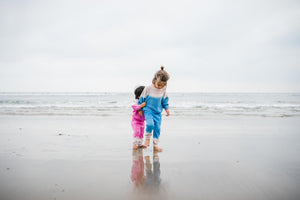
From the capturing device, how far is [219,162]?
2.86 meters

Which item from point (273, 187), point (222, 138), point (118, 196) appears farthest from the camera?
point (222, 138)

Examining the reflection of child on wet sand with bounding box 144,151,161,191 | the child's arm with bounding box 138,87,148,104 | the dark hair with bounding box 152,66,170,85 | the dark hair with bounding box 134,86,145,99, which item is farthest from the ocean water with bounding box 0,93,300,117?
the reflection of child on wet sand with bounding box 144,151,161,191

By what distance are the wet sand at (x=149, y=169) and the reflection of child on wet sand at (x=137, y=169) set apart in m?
0.01

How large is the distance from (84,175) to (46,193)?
49cm

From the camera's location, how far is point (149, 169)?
260 cm

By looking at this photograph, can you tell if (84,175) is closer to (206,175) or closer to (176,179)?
(176,179)

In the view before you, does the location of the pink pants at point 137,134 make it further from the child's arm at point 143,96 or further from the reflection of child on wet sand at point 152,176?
the reflection of child on wet sand at point 152,176

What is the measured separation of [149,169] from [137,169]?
0.51 ft

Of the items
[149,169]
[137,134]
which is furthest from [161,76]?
[149,169]

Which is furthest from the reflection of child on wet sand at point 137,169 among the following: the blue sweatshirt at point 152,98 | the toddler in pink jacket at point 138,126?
the blue sweatshirt at point 152,98

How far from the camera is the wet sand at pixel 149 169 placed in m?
1.96

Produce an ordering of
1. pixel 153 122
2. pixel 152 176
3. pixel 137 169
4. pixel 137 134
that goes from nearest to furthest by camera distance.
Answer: pixel 152 176, pixel 137 169, pixel 153 122, pixel 137 134

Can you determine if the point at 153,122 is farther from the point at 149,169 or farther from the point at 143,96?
the point at 149,169

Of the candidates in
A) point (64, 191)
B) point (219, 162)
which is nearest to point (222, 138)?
point (219, 162)
